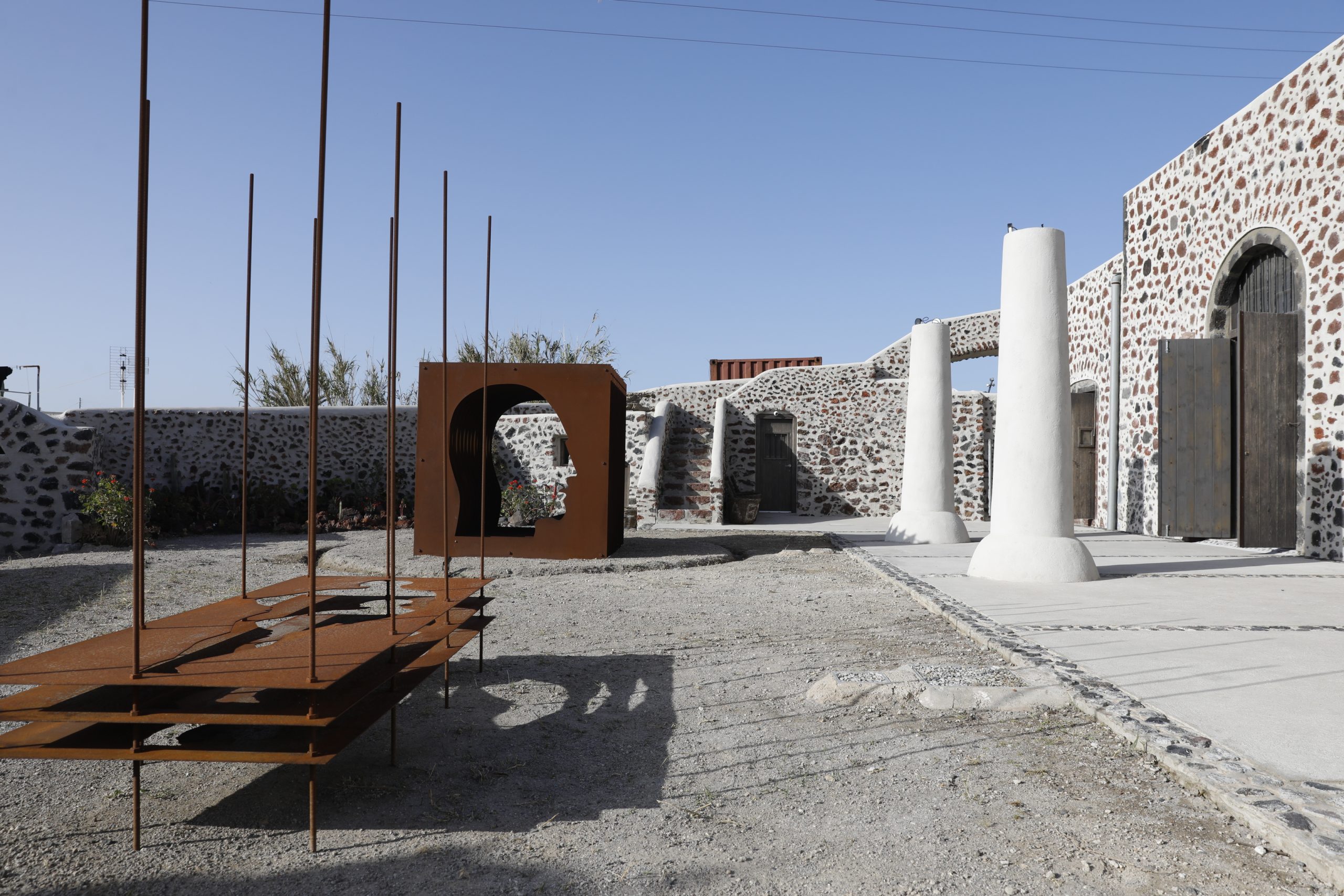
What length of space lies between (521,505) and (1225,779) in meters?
9.89

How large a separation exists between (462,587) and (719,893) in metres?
2.41

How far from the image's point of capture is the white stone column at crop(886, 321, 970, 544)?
1020 cm

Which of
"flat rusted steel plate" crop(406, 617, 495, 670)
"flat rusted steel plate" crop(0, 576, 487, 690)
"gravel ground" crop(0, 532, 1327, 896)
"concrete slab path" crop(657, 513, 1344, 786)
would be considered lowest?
"gravel ground" crop(0, 532, 1327, 896)

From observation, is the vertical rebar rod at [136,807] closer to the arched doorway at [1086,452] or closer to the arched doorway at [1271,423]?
the arched doorway at [1271,423]

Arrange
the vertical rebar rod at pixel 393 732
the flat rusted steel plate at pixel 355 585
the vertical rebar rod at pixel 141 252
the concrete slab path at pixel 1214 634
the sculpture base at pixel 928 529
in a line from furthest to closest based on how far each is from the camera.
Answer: the sculpture base at pixel 928 529 < the flat rusted steel plate at pixel 355 585 < the concrete slab path at pixel 1214 634 < the vertical rebar rod at pixel 393 732 < the vertical rebar rod at pixel 141 252

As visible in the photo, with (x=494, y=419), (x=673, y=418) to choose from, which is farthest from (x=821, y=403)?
(x=494, y=419)

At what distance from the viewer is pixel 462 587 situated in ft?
14.0

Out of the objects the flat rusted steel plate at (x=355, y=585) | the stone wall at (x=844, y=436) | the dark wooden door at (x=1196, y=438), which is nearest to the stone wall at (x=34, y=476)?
the flat rusted steel plate at (x=355, y=585)

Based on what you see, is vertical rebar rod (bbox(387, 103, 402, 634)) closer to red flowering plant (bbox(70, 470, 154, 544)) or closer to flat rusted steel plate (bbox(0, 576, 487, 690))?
flat rusted steel plate (bbox(0, 576, 487, 690))

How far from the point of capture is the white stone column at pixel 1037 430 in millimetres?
6793

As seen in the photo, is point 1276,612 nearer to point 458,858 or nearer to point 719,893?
point 719,893

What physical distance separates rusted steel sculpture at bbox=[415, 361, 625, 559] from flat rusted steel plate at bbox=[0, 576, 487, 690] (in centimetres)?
424

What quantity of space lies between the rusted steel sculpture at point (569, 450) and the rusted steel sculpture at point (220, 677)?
15.3ft

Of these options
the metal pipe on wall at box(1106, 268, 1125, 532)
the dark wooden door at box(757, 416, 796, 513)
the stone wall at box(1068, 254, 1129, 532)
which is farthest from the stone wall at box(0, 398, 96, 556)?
the metal pipe on wall at box(1106, 268, 1125, 532)
